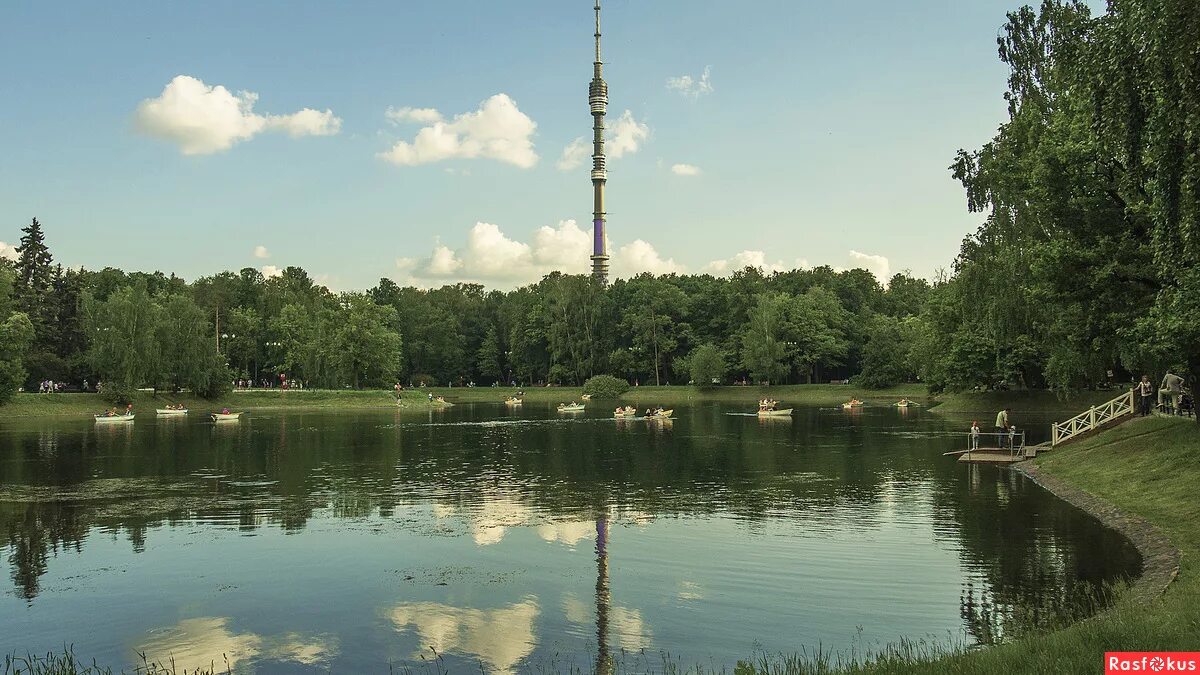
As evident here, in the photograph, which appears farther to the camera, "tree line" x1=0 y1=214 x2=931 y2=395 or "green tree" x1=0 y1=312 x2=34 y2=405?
"tree line" x1=0 y1=214 x2=931 y2=395

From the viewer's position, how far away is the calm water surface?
55.5 feet

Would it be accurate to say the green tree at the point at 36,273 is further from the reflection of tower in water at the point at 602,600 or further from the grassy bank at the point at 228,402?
the reflection of tower in water at the point at 602,600

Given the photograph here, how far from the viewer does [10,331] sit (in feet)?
288

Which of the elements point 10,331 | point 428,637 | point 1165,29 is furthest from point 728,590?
point 10,331

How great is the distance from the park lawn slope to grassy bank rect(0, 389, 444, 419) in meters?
92.7

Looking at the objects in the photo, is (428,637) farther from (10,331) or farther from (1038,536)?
(10,331)

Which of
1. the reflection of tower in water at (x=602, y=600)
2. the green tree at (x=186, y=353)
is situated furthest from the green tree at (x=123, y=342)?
the reflection of tower in water at (x=602, y=600)

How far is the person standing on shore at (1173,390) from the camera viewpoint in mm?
39000

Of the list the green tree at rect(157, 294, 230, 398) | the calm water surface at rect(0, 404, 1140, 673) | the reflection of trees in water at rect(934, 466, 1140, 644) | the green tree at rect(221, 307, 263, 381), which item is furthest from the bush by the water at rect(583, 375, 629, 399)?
the reflection of trees in water at rect(934, 466, 1140, 644)

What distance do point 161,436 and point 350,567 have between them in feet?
174

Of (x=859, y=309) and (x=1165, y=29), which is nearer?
(x=1165, y=29)

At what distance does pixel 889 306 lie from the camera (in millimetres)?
167375

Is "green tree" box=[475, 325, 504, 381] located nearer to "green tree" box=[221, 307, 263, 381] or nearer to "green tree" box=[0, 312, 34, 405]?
"green tree" box=[221, 307, 263, 381]

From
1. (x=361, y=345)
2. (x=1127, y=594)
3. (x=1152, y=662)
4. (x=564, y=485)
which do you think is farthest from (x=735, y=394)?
(x=1152, y=662)
